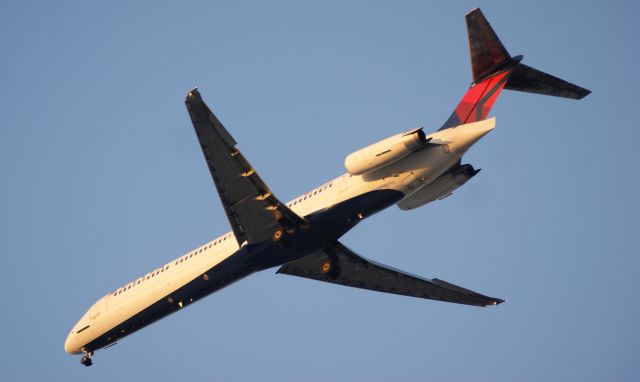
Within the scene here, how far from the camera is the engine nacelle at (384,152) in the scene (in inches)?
1250

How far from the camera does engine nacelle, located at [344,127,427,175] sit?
3175 centimetres

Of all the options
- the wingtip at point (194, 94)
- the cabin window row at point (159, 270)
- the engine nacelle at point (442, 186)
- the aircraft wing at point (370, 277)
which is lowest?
the aircraft wing at point (370, 277)

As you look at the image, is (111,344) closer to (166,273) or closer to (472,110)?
(166,273)

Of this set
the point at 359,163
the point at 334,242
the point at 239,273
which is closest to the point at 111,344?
the point at 239,273

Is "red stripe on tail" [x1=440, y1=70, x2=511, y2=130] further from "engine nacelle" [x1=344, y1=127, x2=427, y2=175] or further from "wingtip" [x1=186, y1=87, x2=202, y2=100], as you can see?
"wingtip" [x1=186, y1=87, x2=202, y2=100]

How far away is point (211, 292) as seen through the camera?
37406mm

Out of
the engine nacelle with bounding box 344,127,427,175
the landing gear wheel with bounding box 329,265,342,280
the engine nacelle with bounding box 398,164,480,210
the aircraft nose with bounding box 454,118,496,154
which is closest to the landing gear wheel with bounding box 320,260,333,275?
the landing gear wheel with bounding box 329,265,342,280

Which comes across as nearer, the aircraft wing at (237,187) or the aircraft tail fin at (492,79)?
the aircraft wing at (237,187)

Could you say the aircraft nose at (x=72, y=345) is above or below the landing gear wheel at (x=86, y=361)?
above

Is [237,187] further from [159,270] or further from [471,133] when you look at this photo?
[471,133]

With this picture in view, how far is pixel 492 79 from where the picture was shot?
34594 millimetres

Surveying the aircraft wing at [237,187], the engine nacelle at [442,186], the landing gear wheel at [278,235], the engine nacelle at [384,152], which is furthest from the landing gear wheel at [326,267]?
the engine nacelle at [384,152]

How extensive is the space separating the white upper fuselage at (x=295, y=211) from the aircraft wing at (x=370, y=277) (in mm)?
3825

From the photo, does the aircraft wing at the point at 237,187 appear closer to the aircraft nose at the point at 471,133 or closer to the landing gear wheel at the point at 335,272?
the landing gear wheel at the point at 335,272
